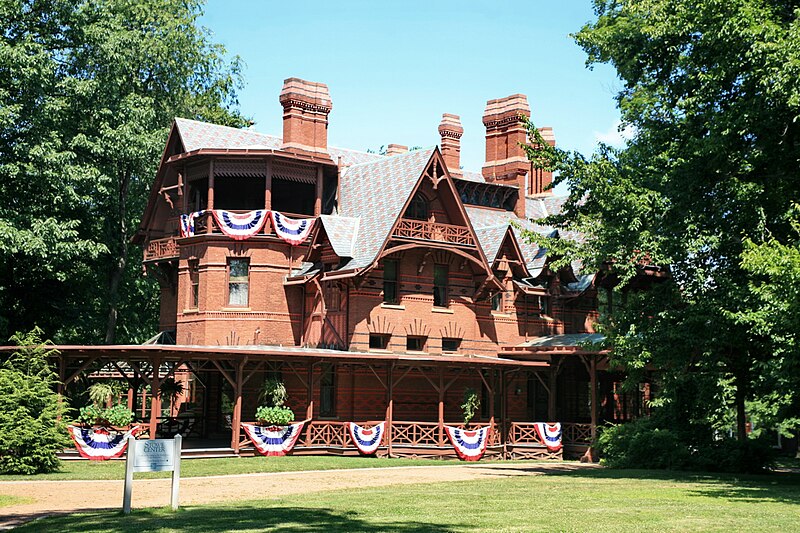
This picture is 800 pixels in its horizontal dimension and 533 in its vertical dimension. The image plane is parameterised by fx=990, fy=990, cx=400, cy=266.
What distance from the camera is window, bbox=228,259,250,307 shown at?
128 feet

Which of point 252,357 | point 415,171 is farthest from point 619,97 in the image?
point 252,357

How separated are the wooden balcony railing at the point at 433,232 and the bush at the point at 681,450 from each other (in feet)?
32.8

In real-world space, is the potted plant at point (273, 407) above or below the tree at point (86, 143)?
below

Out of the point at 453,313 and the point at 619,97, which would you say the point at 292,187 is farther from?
the point at 619,97

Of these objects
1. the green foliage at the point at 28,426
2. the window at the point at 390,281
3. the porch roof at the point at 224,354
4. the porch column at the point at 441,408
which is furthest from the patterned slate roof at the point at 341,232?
the green foliage at the point at 28,426

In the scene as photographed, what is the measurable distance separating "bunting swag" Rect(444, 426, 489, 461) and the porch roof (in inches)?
96.1

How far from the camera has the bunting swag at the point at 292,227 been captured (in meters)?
38.8

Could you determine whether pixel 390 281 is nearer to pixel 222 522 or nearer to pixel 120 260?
pixel 120 260

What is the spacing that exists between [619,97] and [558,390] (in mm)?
15404

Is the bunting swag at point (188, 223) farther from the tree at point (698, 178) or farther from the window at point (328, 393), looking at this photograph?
the tree at point (698, 178)

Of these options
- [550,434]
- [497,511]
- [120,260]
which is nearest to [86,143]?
[120,260]

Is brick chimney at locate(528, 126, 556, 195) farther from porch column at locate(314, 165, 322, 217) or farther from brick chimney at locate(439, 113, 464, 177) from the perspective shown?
porch column at locate(314, 165, 322, 217)

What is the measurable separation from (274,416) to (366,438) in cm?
334

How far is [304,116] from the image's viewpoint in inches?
1620
